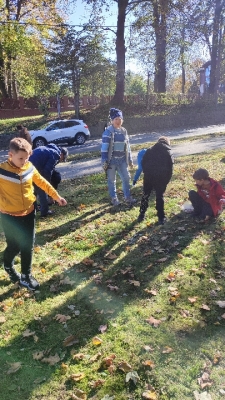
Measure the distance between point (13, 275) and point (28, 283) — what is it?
9.4 inches

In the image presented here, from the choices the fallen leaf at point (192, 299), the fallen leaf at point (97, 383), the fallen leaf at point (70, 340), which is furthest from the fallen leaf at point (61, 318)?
the fallen leaf at point (192, 299)

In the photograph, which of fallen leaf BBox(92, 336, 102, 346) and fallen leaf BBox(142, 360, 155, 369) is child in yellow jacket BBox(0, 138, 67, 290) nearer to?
fallen leaf BBox(92, 336, 102, 346)

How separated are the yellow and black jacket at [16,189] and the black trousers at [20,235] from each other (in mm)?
95

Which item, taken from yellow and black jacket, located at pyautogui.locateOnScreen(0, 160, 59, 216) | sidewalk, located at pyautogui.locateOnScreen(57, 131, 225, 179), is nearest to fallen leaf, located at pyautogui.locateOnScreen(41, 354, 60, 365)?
yellow and black jacket, located at pyautogui.locateOnScreen(0, 160, 59, 216)

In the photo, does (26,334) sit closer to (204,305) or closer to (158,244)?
(204,305)

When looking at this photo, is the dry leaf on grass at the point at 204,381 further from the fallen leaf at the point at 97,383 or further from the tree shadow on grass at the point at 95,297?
the fallen leaf at the point at 97,383

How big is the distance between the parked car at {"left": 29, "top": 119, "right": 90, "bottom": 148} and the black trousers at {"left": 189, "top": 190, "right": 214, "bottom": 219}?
14.3 m

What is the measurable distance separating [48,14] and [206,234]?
2965 centimetres

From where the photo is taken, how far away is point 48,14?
29625mm

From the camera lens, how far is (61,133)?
20109 mm

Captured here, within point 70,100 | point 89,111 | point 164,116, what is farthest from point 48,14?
point 164,116

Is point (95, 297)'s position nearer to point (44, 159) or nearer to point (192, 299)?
point (192, 299)

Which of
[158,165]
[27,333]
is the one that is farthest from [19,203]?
[158,165]

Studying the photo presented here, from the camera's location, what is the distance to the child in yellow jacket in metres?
3.77
